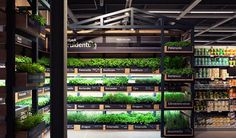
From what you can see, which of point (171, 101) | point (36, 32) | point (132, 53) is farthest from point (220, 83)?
point (36, 32)

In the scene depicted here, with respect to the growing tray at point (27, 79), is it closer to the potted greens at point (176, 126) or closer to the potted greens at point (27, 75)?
the potted greens at point (27, 75)

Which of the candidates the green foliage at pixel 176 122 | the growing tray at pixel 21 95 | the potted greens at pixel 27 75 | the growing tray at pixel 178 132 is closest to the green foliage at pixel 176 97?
the green foliage at pixel 176 122

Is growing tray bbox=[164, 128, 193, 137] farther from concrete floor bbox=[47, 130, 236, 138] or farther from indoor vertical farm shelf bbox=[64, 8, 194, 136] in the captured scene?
indoor vertical farm shelf bbox=[64, 8, 194, 136]

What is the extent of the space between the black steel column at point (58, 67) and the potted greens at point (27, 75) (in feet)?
0.85

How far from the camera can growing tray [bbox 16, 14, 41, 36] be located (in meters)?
3.51

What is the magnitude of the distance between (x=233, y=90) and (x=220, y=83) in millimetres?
583

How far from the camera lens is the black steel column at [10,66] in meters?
3.35

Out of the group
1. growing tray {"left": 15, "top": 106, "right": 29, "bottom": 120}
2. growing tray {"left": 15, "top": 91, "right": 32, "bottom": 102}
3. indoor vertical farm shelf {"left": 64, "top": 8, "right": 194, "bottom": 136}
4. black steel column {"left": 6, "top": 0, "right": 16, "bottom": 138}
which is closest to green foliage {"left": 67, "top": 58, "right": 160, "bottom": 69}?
indoor vertical farm shelf {"left": 64, "top": 8, "right": 194, "bottom": 136}

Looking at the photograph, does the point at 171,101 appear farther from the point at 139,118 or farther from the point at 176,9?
the point at 176,9

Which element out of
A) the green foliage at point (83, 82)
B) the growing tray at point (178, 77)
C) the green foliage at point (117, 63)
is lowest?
the green foliage at point (83, 82)

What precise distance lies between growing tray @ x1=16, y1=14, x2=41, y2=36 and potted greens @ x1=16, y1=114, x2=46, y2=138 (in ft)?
3.37

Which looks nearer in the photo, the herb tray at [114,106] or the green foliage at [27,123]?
the green foliage at [27,123]

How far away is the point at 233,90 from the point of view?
10.4 meters

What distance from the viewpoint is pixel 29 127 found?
12.0 feet
